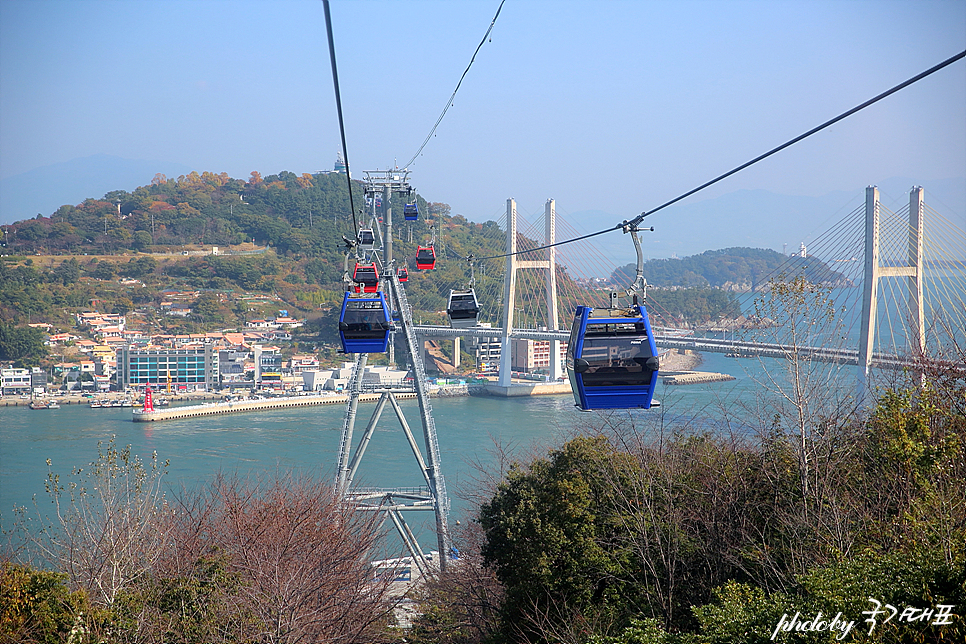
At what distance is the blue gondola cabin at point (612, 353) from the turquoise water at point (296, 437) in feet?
19.8

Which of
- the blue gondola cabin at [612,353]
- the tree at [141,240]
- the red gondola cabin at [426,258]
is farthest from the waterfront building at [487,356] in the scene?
the blue gondola cabin at [612,353]

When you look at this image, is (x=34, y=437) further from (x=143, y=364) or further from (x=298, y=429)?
(x=143, y=364)

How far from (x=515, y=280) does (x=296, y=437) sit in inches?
303

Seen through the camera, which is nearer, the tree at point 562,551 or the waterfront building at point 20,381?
the tree at point 562,551

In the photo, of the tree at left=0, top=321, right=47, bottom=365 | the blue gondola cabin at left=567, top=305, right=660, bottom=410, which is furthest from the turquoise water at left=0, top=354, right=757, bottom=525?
the blue gondola cabin at left=567, top=305, right=660, bottom=410

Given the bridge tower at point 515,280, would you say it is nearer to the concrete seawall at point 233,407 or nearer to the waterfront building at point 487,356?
the concrete seawall at point 233,407

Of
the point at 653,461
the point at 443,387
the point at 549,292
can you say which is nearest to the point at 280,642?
the point at 653,461

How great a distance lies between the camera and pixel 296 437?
53.3ft

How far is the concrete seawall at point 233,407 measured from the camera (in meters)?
19.4

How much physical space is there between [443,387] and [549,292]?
13.4ft

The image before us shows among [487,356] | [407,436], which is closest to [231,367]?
[487,356]

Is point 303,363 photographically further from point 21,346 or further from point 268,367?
point 21,346

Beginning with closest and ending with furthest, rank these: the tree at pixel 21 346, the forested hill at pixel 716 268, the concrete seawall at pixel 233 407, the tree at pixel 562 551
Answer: the tree at pixel 562 551, the concrete seawall at pixel 233 407, the tree at pixel 21 346, the forested hill at pixel 716 268

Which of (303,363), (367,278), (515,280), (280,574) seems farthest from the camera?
(303,363)
